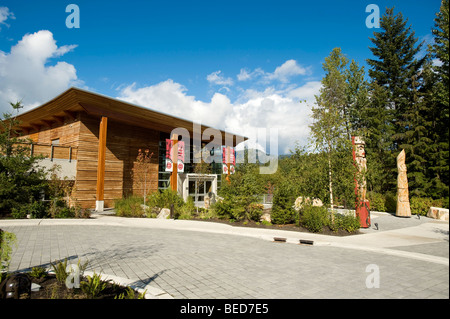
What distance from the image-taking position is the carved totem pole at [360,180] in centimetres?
1115

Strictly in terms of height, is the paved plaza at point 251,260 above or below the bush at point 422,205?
below

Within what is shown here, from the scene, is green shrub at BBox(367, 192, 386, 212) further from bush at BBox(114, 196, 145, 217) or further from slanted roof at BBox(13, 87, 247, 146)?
bush at BBox(114, 196, 145, 217)

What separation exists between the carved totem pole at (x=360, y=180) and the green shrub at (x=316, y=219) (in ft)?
5.88

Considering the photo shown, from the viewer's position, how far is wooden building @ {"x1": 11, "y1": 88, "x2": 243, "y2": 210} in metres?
18.8

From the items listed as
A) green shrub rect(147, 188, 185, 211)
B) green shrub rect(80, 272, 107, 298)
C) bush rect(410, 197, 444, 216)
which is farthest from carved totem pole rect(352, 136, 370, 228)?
green shrub rect(147, 188, 185, 211)

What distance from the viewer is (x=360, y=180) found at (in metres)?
11.1

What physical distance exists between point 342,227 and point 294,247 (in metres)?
3.91

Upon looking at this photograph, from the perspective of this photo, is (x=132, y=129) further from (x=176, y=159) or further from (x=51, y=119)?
(x=51, y=119)

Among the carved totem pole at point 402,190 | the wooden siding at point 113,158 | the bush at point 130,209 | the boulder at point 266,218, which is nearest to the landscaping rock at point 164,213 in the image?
the bush at point 130,209

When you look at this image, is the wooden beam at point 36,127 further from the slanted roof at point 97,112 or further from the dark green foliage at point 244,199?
the dark green foliage at point 244,199

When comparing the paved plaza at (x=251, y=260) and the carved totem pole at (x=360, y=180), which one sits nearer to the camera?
the paved plaza at (x=251, y=260)

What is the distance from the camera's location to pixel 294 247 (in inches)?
336
